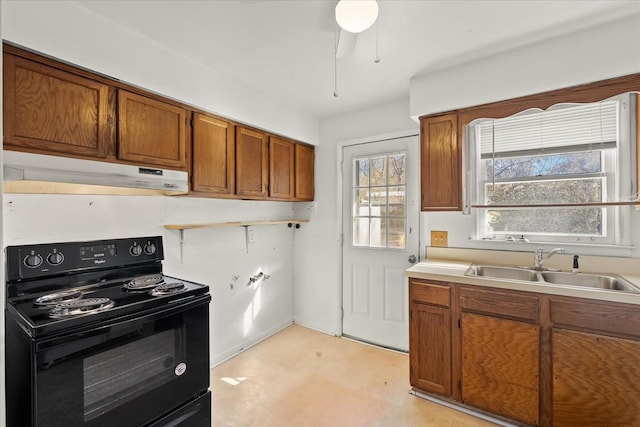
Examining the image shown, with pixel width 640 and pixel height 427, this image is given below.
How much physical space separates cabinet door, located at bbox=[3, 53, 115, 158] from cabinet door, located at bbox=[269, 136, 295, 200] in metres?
1.39

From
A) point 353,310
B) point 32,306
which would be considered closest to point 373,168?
point 353,310

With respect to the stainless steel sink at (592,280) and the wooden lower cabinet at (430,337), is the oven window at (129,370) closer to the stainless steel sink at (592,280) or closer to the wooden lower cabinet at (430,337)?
A: the wooden lower cabinet at (430,337)

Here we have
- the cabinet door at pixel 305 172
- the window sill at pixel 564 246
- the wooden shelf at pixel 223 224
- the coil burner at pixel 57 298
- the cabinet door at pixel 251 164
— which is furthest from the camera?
the cabinet door at pixel 305 172

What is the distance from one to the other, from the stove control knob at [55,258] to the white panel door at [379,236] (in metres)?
2.34

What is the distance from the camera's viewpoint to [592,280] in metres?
2.11

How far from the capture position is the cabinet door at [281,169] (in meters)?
3.01

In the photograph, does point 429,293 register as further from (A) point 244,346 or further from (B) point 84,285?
(B) point 84,285

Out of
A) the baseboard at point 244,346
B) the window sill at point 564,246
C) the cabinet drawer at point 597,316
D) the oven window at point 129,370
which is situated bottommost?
the baseboard at point 244,346

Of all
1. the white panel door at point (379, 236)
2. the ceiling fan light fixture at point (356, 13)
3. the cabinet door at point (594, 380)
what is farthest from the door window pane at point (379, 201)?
the ceiling fan light fixture at point (356, 13)

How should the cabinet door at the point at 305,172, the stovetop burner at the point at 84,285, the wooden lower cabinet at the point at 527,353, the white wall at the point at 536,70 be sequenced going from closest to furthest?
the stovetop burner at the point at 84,285
the wooden lower cabinet at the point at 527,353
the white wall at the point at 536,70
the cabinet door at the point at 305,172

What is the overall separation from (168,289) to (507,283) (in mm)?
1993

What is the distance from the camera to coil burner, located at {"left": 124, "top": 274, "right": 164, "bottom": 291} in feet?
5.69

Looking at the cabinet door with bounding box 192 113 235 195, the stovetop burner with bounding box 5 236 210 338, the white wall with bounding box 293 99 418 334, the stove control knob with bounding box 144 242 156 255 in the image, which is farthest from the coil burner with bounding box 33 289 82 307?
the white wall with bounding box 293 99 418 334

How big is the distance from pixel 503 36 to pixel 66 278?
295 cm
